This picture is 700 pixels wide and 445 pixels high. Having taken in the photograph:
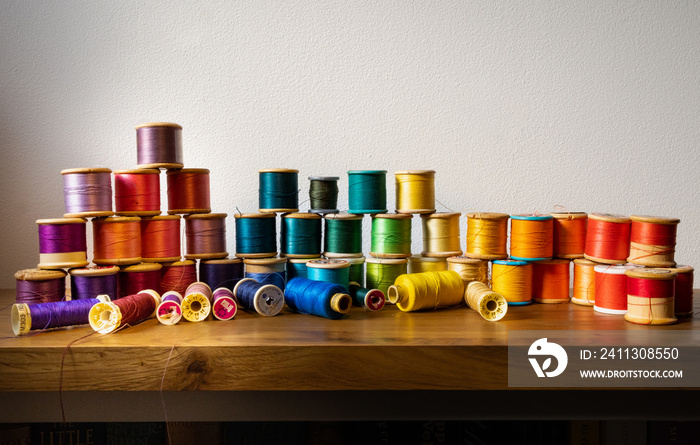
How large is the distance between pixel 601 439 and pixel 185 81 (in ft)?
8.93

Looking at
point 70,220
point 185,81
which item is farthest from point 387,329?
point 185,81

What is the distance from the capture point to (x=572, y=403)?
71.1 inches

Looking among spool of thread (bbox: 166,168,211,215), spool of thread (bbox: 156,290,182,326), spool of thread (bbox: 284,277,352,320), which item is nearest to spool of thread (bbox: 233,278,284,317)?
spool of thread (bbox: 284,277,352,320)

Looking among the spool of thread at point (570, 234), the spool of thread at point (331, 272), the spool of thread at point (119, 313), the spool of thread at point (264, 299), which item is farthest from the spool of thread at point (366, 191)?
the spool of thread at point (119, 313)

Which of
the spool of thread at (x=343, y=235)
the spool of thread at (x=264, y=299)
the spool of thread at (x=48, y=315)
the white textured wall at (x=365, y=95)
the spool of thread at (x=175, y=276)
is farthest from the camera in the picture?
the white textured wall at (x=365, y=95)

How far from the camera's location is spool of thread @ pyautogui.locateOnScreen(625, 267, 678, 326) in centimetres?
202

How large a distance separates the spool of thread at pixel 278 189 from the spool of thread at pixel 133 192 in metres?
0.53

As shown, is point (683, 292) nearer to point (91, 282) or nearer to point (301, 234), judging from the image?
point (301, 234)

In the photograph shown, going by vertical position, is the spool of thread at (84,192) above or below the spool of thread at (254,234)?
above

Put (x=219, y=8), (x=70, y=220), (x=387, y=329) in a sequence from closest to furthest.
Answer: (x=387, y=329) → (x=70, y=220) → (x=219, y=8)

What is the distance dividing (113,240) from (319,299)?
3.18 feet

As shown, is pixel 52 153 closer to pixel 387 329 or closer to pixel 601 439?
pixel 387 329

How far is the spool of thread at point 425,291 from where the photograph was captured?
228cm

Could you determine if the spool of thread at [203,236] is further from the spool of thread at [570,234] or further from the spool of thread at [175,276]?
the spool of thread at [570,234]
